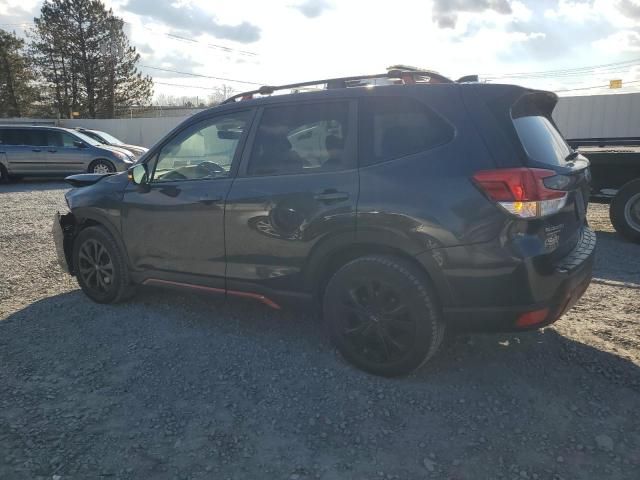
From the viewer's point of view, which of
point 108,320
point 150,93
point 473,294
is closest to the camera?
point 473,294

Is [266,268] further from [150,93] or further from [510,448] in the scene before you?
[150,93]

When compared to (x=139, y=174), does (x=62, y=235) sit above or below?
below

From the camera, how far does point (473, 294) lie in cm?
288

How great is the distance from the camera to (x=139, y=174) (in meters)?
4.25

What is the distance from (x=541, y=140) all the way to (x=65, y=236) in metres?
4.23

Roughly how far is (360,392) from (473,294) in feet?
3.00

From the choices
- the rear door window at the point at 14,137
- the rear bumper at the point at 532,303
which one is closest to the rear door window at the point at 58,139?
the rear door window at the point at 14,137

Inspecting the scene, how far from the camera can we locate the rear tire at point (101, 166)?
14352 millimetres

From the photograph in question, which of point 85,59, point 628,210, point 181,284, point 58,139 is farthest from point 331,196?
point 85,59

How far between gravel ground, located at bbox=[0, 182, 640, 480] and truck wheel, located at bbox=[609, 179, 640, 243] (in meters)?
2.59

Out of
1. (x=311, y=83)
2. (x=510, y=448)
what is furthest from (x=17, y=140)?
(x=510, y=448)

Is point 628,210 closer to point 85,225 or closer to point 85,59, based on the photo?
point 85,225

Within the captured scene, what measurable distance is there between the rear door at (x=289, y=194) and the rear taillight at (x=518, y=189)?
2.61 ft

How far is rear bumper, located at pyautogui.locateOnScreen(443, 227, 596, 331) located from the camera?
2779 millimetres
